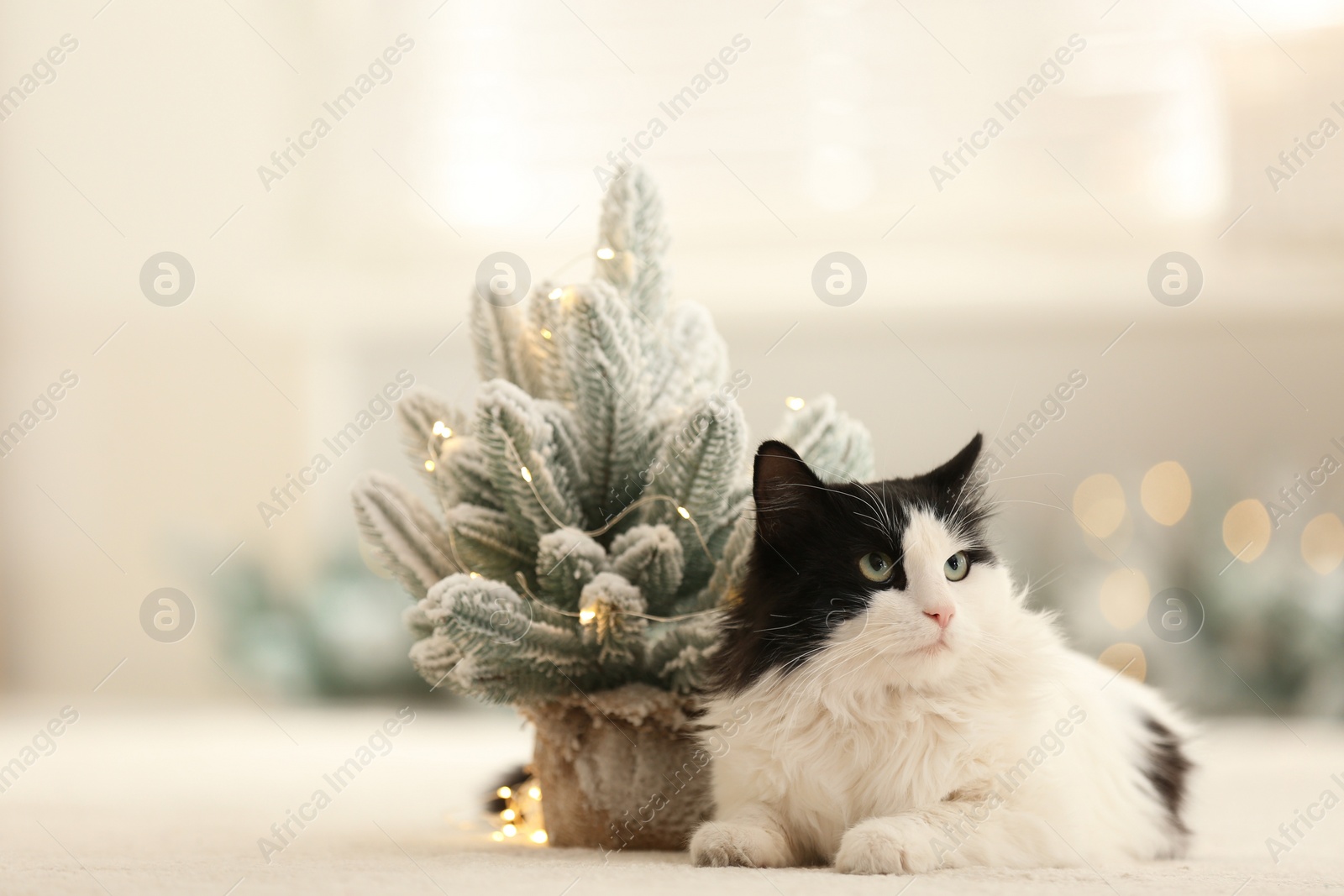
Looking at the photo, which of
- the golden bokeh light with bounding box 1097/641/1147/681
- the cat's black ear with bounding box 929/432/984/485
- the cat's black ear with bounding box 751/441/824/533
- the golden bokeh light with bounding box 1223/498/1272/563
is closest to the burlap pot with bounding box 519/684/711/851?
the cat's black ear with bounding box 751/441/824/533

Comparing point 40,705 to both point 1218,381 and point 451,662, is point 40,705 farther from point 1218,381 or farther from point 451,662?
point 1218,381

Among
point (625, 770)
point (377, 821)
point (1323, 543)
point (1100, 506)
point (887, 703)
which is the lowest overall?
point (377, 821)

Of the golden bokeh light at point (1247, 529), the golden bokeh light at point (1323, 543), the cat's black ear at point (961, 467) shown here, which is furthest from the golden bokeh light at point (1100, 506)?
the cat's black ear at point (961, 467)

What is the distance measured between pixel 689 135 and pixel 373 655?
166 centimetres

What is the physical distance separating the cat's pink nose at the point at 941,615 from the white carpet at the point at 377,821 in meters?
0.19

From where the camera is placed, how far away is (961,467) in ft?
3.22

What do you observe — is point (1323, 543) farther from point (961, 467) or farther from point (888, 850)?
point (888, 850)

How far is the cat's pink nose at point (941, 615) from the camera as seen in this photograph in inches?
33.1

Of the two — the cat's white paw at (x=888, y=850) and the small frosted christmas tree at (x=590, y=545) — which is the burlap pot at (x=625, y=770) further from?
the cat's white paw at (x=888, y=850)

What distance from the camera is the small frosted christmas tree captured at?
37.8 inches

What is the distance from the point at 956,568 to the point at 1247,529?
6.05ft

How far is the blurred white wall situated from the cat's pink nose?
6.11ft

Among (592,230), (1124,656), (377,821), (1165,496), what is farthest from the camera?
(592,230)

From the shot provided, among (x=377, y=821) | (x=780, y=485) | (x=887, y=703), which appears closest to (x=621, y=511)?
(x=780, y=485)
